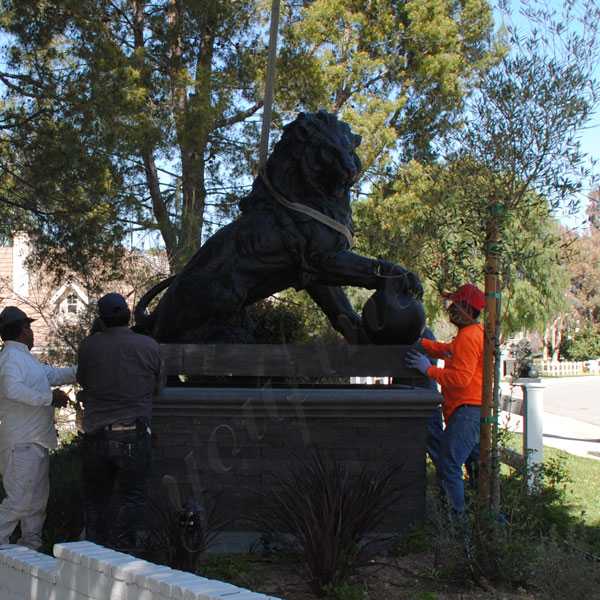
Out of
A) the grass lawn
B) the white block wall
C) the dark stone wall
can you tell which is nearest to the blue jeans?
the dark stone wall

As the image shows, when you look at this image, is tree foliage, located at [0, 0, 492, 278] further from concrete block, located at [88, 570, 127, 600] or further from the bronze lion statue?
concrete block, located at [88, 570, 127, 600]

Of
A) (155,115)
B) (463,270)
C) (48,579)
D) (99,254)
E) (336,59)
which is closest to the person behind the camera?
(48,579)

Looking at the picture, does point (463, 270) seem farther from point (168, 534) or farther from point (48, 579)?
point (48, 579)

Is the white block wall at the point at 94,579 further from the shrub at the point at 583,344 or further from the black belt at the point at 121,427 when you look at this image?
the shrub at the point at 583,344

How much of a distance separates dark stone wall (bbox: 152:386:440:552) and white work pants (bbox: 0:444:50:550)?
0.85 meters

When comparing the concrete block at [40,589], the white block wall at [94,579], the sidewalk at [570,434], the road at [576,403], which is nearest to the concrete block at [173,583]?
the white block wall at [94,579]

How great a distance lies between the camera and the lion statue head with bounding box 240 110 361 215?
6.52m

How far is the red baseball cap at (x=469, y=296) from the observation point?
5631mm

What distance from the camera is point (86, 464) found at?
5332mm

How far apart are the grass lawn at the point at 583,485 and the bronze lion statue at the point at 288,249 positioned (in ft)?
5.71

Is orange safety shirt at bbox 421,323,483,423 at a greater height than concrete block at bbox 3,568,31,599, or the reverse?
orange safety shirt at bbox 421,323,483,423

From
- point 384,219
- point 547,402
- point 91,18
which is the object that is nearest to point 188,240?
point 91,18

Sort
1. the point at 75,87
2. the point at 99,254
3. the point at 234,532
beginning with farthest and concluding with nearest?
the point at 99,254 → the point at 75,87 → the point at 234,532

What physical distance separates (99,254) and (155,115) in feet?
10.1
